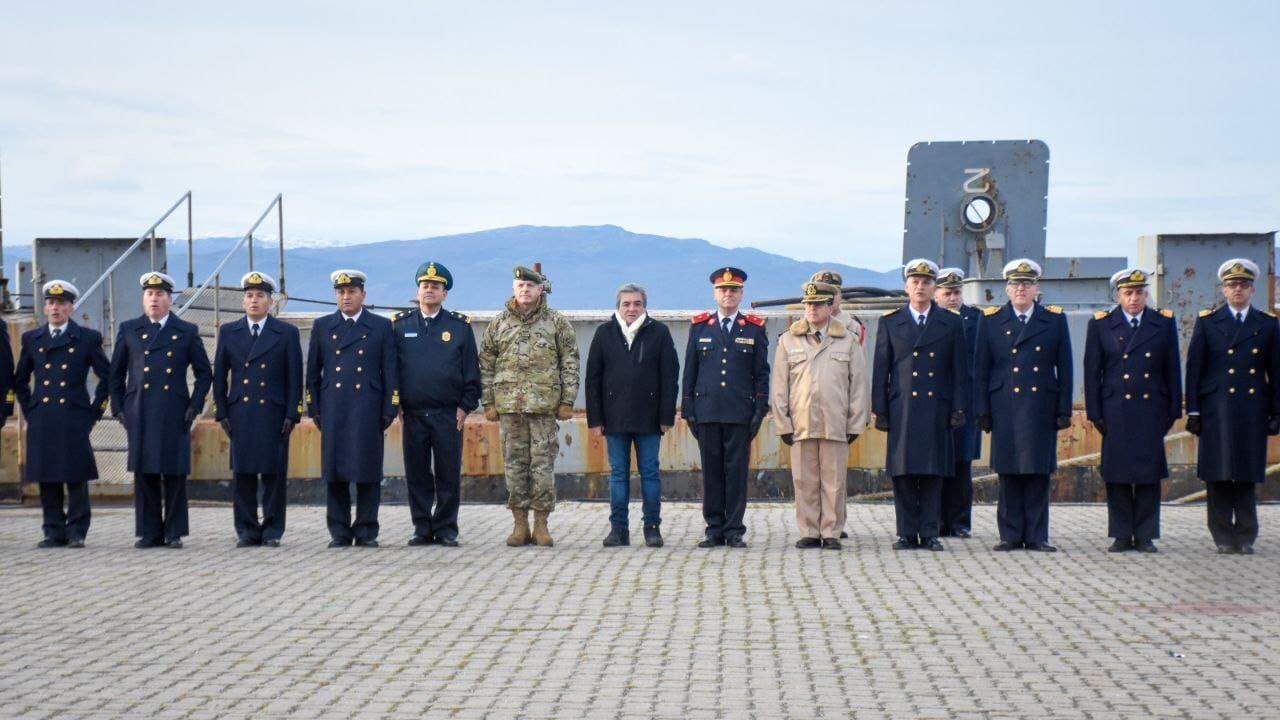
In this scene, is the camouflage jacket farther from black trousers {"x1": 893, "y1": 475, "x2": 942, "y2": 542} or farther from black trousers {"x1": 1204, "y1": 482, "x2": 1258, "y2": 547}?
black trousers {"x1": 1204, "y1": 482, "x2": 1258, "y2": 547}

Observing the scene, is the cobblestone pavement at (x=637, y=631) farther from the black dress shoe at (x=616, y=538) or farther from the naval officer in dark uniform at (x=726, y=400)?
the naval officer in dark uniform at (x=726, y=400)

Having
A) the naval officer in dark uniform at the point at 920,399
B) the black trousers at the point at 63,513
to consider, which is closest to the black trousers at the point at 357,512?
the black trousers at the point at 63,513

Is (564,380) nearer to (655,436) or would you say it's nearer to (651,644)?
(655,436)

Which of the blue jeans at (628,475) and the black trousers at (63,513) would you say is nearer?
the blue jeans at (628,475)

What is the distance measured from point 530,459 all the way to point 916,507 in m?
2.90

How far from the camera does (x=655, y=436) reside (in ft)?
41.5

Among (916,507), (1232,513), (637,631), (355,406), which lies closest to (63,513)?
(355,406)

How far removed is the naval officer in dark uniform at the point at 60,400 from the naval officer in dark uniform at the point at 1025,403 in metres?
6.89

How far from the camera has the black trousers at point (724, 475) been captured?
12438 millimetres

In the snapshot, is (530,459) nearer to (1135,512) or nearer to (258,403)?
(258,403)

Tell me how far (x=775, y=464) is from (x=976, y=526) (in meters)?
2.98

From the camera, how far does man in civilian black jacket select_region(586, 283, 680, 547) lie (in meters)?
12.5

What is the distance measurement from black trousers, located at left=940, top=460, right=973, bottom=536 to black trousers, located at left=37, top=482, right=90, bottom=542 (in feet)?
21.8

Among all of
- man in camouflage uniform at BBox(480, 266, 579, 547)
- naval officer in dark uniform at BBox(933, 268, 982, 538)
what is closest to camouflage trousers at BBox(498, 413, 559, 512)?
man in camouflage uniform at BBox(480, 266, 579, 547)
